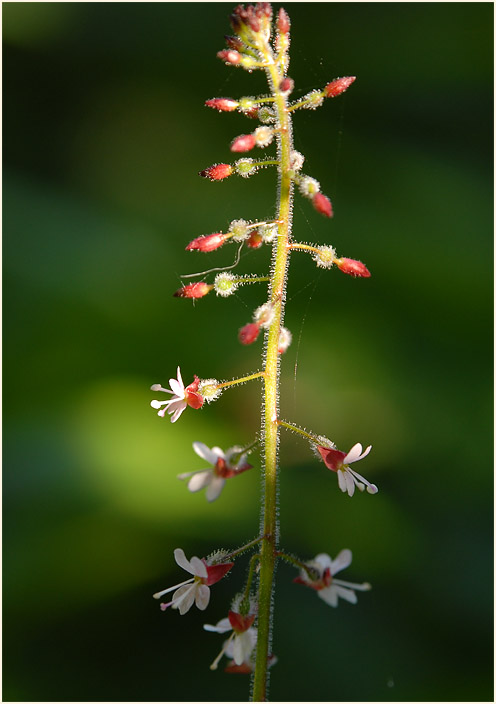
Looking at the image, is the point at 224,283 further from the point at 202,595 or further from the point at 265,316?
the point at 202,595

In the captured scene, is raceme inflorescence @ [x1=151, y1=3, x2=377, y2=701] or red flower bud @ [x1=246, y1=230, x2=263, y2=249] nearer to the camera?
raceme inflorescence @ [x1=151, y1=3, x2=377, y2=701]

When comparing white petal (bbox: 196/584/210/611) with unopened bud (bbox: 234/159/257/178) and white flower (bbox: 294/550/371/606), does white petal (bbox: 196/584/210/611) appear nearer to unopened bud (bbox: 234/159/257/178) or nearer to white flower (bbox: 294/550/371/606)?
white flower (bbox: 294/550/371/606)

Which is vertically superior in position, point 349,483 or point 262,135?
point 262,135

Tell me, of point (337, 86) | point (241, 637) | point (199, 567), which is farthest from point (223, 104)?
point (241, 637)

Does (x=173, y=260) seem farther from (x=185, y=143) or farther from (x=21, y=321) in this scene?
(x=185, y=143)

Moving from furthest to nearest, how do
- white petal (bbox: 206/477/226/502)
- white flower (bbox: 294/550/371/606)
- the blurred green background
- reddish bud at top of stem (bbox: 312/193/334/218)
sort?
the blurred green background < white flower (bbox: 294/550/371/606) < reddish bud at top of stem (bbox: 312/193/334/218) < white petal (bbox: 206/477/226/502)

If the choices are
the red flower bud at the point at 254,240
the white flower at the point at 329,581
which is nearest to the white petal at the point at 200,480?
the white flower at the point at 329,581

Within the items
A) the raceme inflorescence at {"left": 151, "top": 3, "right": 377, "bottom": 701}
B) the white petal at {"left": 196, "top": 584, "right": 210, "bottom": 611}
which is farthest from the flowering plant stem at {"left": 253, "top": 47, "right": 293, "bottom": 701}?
the white petal at {"left": 196, "top": 584, "right": 210, "bottom": 611}
